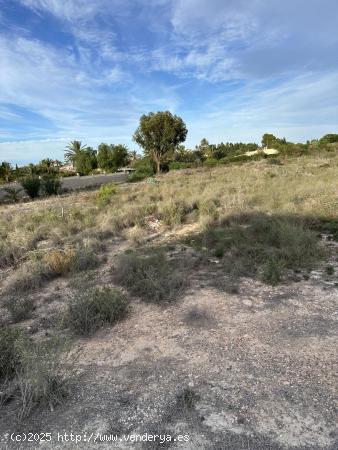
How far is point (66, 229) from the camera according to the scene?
9.40 metres

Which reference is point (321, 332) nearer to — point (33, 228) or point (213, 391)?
point (213, 391)

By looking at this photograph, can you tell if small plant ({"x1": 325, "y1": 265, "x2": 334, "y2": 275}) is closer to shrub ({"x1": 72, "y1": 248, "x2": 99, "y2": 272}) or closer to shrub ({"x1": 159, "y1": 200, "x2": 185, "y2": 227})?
shrub ({"x1": 72, "y1": 248, "x2": 99, "y2": 272})

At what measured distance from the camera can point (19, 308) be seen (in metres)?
4.61

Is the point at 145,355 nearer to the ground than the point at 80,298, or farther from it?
nearer to the ground

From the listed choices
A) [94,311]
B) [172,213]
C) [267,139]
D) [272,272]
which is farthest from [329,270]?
[267,139]

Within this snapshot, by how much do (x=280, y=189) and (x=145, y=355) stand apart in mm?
10275

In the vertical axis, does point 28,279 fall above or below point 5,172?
below

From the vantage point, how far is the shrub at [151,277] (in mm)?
4758

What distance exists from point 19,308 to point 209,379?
2979 mm

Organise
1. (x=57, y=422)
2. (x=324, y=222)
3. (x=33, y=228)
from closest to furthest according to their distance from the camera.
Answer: (x=57, y=422) → (x=324, y=222) → (x=33, y=228)

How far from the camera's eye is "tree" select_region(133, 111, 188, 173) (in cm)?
2978

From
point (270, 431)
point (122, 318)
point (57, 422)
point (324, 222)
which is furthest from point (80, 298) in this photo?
point (324, 222)

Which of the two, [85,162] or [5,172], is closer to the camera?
[5,172]

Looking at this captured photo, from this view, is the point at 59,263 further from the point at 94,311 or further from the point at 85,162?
the point at 85,162
